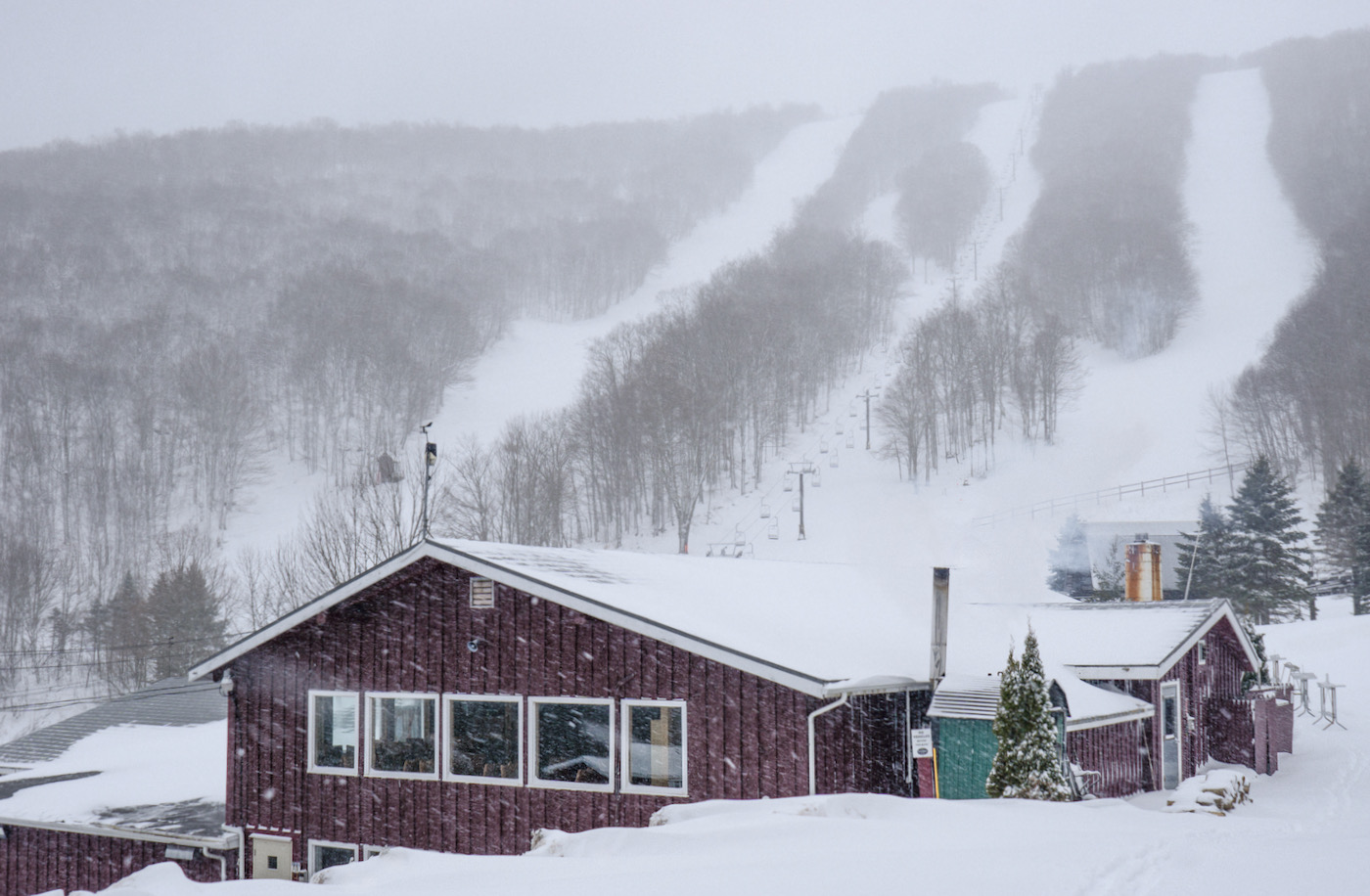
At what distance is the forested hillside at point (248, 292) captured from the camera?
61594mm

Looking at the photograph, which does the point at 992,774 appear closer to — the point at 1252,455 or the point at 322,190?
the point at 1252,455

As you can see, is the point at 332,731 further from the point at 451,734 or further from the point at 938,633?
the point at 938,633

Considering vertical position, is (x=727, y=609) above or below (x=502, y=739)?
above

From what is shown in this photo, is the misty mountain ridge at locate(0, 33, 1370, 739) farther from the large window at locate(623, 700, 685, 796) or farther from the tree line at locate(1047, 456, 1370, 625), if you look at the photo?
the large window at locate(623, 700, 685, 796)

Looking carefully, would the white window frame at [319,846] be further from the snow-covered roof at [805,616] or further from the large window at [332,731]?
the snow-covered roof at [805,616]

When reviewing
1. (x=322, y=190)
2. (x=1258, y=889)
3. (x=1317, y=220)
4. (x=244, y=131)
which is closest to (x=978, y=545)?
(x=1258, y=889)

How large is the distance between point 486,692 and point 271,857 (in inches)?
154

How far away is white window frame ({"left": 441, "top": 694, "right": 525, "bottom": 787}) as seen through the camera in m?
13.3

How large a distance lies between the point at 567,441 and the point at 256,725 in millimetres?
41425

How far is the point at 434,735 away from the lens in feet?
45.2

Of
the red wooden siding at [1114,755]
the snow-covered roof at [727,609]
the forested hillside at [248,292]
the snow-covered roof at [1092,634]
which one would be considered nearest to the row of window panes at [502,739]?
the snow-covered roof at [727,609]

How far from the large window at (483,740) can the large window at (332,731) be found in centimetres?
145

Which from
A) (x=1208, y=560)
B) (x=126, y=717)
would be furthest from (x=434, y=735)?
(x=1208, y=560)

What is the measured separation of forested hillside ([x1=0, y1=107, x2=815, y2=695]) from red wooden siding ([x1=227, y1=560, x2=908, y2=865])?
30.0 m
